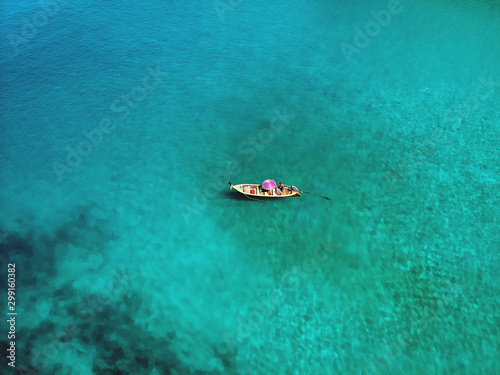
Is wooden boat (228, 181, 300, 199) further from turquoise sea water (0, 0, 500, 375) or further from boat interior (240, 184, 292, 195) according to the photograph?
turquoise sea water (0, 0, 500, 375)

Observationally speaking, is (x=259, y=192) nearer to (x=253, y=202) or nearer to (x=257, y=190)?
(x=257, y=190)

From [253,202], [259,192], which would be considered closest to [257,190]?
[259,192]

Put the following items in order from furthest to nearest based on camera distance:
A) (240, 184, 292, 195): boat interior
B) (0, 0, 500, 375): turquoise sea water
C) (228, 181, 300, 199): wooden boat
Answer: (240, 184, 292, 195): boat interior → (228, 181, 300, 199): wooden boat → (0, 0, 500, 375): turquoise sea water

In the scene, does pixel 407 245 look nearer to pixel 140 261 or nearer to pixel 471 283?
pixel 471 283

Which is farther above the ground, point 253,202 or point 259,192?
point 259,192

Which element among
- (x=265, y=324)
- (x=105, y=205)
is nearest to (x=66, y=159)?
(x=105, y=205)

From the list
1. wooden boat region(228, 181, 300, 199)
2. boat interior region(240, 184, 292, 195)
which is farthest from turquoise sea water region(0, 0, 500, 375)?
boat interior region(240, 184, 292, 195)
